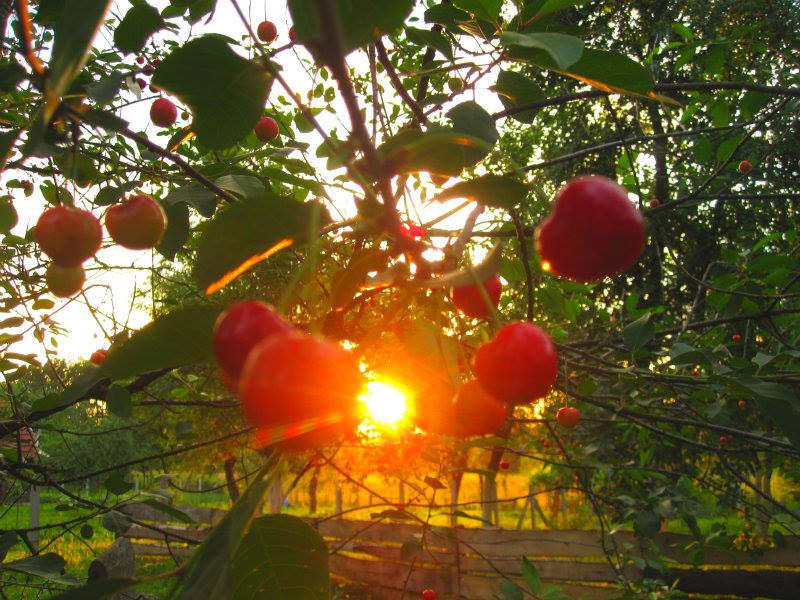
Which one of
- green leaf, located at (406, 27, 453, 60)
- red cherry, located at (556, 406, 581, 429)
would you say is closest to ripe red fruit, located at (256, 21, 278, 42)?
green leaf, located at (406, 27, 453, 60)

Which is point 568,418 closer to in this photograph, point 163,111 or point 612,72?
point 612,72

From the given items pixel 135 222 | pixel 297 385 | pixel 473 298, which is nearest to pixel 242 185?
pixel 135 222

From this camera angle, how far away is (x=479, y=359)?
718 millimetres

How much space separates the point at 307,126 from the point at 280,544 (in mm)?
1932

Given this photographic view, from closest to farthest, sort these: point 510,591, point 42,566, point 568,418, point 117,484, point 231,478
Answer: point 42,566, point 117,484, point 510,591, point 568,418, point 231,478

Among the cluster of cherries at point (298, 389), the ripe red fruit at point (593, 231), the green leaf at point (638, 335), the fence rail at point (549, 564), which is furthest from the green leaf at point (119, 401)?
the fence rail at point (549, 564)

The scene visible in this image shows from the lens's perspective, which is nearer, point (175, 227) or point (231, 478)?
point (175, 227)

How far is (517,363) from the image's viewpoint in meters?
0.68

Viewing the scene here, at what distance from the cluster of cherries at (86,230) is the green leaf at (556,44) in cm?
68

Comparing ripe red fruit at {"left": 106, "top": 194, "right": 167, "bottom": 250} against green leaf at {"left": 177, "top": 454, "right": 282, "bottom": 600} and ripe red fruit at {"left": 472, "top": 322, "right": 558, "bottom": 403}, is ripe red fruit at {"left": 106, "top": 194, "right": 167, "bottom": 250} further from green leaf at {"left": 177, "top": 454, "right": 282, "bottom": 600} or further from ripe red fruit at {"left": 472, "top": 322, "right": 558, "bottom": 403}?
ripe red fruit at {"left": 472, "top": 322, "right": 558, "bottom": 403}

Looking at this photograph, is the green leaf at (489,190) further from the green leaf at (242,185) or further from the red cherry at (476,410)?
the green leaf at (242,185)

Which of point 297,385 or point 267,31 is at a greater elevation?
point 267,31

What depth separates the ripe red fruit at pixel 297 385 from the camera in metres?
0.44

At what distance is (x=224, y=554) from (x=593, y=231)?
0.57 metres
